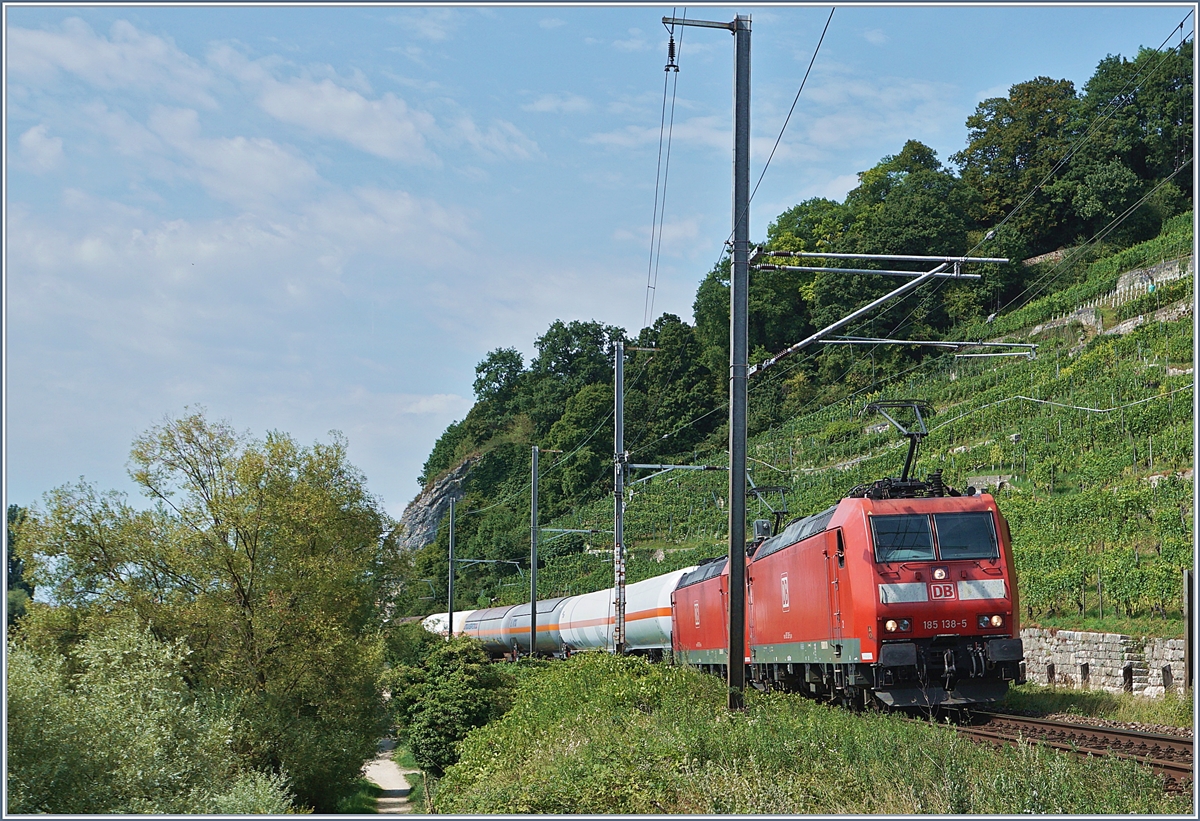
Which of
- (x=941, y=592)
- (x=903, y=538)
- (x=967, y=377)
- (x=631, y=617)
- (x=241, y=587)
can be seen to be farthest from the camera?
(x=967, y=377)

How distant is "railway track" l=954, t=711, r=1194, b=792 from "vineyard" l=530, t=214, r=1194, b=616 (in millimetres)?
9706

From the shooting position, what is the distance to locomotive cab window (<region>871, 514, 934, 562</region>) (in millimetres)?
15258

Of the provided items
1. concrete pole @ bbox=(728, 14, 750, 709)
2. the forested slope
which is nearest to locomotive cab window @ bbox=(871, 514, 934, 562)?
concrete pole @ bbox=(728, 14, 750, 709)

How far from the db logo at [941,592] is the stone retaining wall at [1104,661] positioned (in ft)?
20.5

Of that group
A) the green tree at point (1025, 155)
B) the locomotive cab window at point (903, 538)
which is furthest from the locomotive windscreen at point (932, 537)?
the green tree at point (1025, 155)

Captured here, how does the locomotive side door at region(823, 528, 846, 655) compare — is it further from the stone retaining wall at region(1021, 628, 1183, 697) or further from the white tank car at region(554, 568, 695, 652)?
the white tank car at region(554, 568, 695, 652)

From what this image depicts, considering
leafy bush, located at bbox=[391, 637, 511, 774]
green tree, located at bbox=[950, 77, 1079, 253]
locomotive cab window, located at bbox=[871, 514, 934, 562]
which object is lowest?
leafy bush, located at bbox=[391, 637, 511, 774]

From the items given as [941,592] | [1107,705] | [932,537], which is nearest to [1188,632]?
[1107,705]

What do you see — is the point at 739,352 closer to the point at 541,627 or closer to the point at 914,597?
the point at 914,597

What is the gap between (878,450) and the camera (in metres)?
51.9

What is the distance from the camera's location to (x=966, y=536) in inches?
611

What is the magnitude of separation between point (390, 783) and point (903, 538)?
1231 inches

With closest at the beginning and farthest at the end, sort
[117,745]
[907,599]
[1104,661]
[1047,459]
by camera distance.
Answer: [907,599] → [117,745] → [1104,661] → [1047,459]

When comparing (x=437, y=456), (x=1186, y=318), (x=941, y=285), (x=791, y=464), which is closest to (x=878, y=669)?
(x=1186, y=318)
